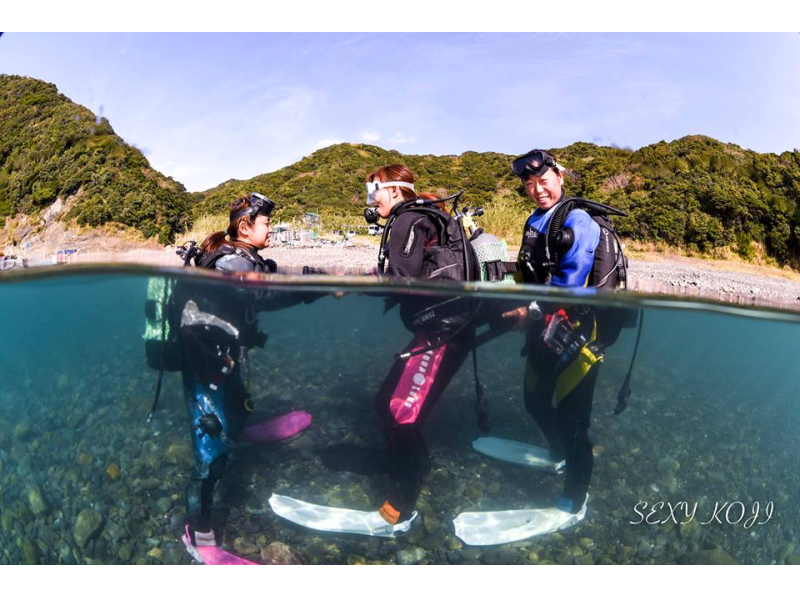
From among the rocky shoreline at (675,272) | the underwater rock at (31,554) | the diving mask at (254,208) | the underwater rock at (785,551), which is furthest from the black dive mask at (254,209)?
the underwater rock at (785,551)

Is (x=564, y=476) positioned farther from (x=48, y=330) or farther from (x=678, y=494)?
(x=48, y=330)

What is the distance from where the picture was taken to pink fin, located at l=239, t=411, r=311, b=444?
407cm

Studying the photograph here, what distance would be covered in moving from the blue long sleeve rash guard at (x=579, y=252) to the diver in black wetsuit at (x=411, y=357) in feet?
2.55

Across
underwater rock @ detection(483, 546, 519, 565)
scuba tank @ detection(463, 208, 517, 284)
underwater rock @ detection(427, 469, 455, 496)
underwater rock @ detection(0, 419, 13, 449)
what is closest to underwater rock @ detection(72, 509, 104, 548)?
underwater rock @ detection(0, 419, 13, 449)

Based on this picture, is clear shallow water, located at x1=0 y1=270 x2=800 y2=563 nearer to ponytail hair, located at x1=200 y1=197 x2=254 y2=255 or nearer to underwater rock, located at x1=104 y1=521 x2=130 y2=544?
underwater rock, located at x1=104 y1=521 x2=130 y2=544

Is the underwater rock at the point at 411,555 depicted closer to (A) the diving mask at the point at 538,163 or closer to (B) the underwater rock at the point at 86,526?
(B) the underwater rock at the point at 86,526

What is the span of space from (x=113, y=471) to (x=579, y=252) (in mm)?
4092

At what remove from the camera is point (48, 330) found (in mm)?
5707

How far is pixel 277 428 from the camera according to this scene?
13.5 ft

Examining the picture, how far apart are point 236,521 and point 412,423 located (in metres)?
1.56

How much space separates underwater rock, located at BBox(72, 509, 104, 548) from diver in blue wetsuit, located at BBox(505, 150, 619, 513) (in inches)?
143

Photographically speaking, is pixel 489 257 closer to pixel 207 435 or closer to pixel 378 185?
pixel 378 185

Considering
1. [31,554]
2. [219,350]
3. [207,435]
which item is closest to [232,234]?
[219,350]

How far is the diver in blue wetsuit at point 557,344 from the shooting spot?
3.96 m
